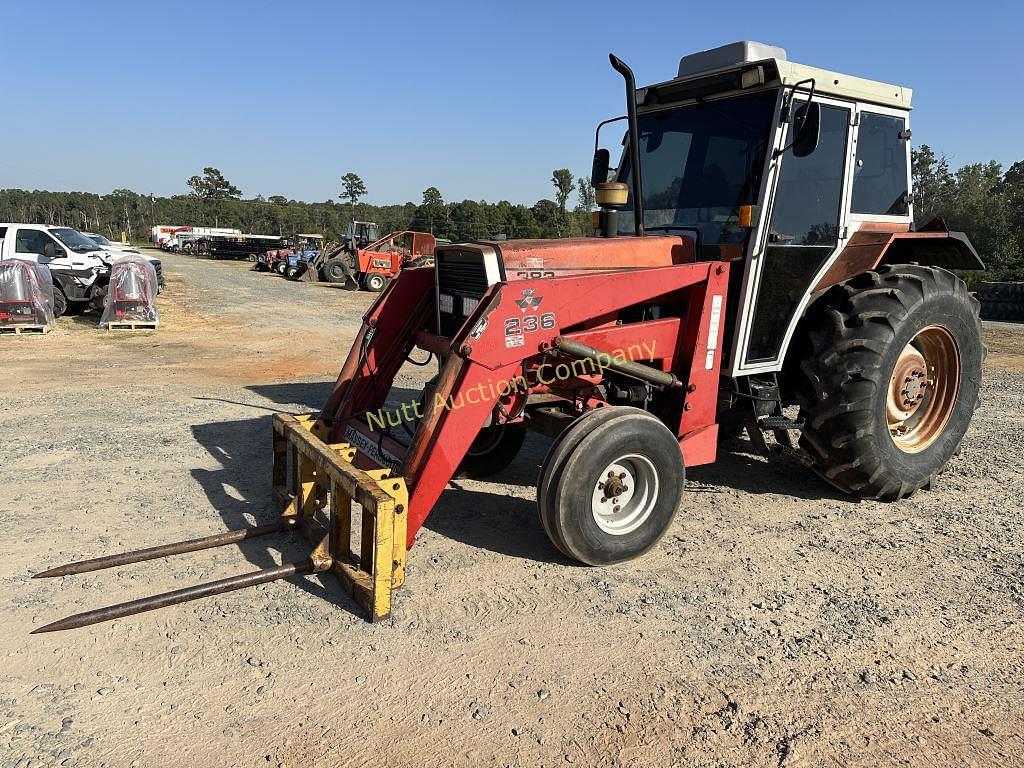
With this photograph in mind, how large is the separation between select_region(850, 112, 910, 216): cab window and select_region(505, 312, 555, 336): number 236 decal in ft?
8.08

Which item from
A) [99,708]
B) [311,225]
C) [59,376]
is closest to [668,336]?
[99,708]

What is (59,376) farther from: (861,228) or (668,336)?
(861,228)

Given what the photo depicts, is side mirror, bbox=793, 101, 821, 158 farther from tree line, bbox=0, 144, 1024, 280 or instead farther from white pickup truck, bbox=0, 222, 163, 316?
tree line, bbox=0, 144, 1024, 280

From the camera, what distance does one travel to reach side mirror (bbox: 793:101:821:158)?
420 cm

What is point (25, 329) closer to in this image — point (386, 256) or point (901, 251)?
point (386, 256)

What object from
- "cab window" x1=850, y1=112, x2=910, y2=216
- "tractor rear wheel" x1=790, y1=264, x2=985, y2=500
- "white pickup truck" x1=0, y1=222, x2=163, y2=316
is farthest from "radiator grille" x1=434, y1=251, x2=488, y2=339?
"white pickup truck" x1=0, y1=222, x2=163, y2=316

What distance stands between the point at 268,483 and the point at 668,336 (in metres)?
2.95

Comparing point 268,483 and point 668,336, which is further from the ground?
point 668,336

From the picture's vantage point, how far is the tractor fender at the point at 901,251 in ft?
16.3

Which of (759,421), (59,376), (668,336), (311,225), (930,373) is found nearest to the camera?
(668,336)

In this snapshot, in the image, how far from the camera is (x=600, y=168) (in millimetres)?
5832

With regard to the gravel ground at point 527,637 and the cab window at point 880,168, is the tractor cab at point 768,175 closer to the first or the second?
the cab window at point 880,168

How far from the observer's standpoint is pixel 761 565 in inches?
162

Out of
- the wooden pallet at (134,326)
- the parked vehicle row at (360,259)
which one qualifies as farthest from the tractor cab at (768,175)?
the parked vehicle row at (360,259)
